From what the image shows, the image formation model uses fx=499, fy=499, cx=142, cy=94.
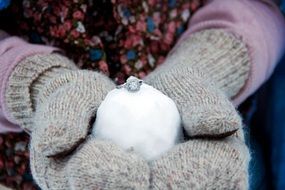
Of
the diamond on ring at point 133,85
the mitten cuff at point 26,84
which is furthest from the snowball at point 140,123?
the mitten cuff at point 26,84

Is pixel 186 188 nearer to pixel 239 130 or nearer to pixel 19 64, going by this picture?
pixel 239 130

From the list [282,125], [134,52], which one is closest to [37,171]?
[134,52]

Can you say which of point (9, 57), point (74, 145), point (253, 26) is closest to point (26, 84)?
point (9, 57)

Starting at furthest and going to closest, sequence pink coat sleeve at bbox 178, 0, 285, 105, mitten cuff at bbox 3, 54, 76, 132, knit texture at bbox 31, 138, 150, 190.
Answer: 1. pink coat sleeve at bbox 178, 0, 285, 105
2. mitten cuff at bbox 3, 54, 76, 132
3. knit texture at bbox 31, 138, 150, 190

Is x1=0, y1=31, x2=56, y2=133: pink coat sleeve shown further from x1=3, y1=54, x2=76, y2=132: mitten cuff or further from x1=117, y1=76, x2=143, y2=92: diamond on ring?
x1=117, y1=76, x2=143, y2=92: diamond on ring

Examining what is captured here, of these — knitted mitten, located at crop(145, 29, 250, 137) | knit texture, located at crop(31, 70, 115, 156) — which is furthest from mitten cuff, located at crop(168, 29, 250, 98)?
knit texture, located at crop(31, 70, 115, 156)

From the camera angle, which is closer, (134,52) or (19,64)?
(19,64)

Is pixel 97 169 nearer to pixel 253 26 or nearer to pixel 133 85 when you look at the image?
pixel 133 85

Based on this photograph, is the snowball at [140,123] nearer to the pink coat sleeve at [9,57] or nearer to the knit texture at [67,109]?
the knit texture at [67,109]
